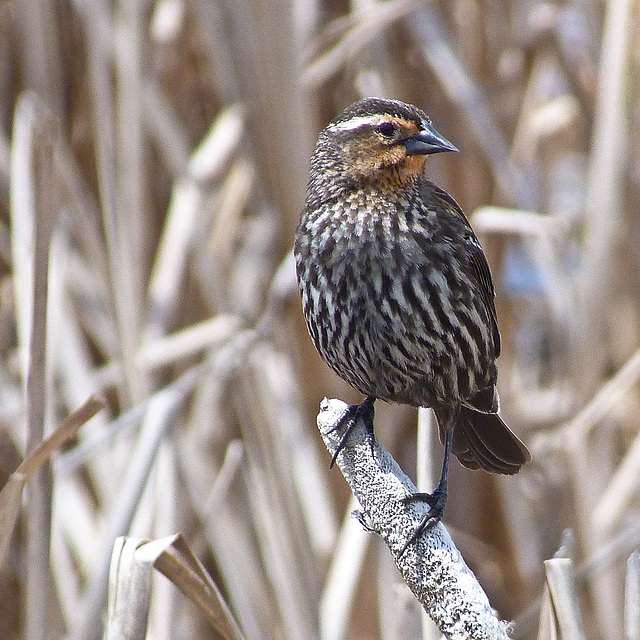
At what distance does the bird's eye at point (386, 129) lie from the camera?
6.48 ft

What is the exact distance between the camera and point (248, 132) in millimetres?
2619

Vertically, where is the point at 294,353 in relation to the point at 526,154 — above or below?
below

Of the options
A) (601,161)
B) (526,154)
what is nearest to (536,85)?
(526,154)

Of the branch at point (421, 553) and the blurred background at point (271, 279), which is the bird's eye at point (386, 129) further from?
the branch at point (421, 553)

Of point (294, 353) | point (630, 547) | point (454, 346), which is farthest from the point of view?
point (294, 353)

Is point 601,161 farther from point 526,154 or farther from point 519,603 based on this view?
point 519,603

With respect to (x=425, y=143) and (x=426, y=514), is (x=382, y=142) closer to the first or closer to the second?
(x=425, y=143)

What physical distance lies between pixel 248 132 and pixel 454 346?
0.91m

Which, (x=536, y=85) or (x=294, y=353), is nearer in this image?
(x=294, y=353)

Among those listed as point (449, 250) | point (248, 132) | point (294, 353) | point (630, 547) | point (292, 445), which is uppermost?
point (248, 132)

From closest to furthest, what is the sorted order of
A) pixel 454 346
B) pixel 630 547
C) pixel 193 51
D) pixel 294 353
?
pixel 454 346
pixel 630 547
pixel 294 353
pixel 193 51

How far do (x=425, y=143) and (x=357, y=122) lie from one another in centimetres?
14

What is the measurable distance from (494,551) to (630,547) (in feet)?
2.40

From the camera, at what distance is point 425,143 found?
1965 mm
